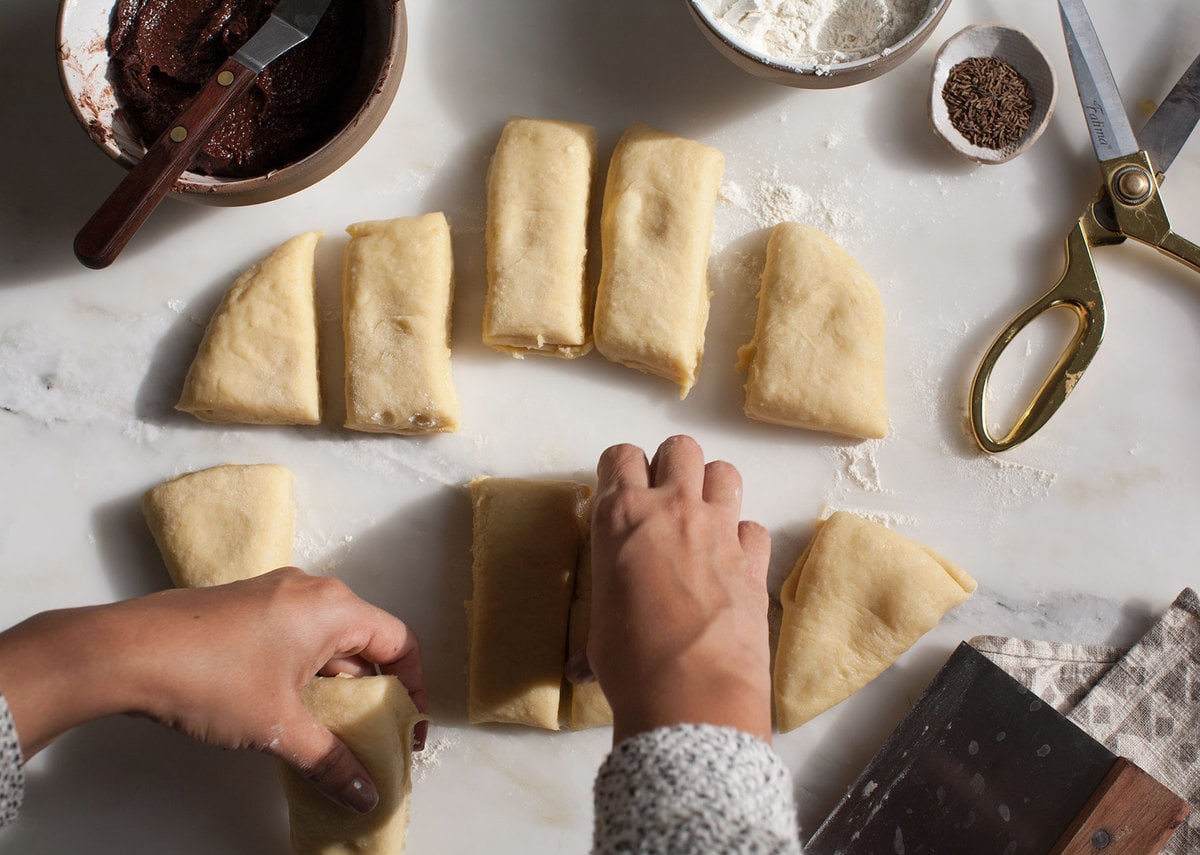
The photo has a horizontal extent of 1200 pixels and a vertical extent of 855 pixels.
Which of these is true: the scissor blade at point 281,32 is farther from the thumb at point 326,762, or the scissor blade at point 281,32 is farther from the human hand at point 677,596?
the thumb at point 326,762

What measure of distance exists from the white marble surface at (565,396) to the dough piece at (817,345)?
93 millimetres

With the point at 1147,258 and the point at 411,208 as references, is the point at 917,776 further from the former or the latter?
the point at 411,208

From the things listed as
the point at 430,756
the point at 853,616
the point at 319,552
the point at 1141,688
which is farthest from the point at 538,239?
the point at 1141,688

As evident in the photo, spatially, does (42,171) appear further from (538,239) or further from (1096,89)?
(1096,89)

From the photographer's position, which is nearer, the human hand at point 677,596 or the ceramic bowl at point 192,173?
the human hand at point 677,596

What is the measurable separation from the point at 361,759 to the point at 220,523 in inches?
21.5

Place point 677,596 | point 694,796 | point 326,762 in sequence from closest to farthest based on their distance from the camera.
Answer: point 694,796, point 677,596, point 326,762

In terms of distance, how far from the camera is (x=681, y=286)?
195 cm

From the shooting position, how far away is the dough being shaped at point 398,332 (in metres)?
1.95

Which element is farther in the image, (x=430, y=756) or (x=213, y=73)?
(x=430, y=756)

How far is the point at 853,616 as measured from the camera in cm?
190

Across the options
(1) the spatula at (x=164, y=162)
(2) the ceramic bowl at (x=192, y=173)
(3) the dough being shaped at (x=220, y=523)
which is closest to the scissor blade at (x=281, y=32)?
(1) the spatula at (x=164, y=162)

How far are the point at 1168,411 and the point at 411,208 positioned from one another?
166 cm

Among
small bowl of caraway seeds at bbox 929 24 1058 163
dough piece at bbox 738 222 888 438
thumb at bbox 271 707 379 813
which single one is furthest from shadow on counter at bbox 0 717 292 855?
small bowl of caraway seeds at bbox 929 24 1058 163
